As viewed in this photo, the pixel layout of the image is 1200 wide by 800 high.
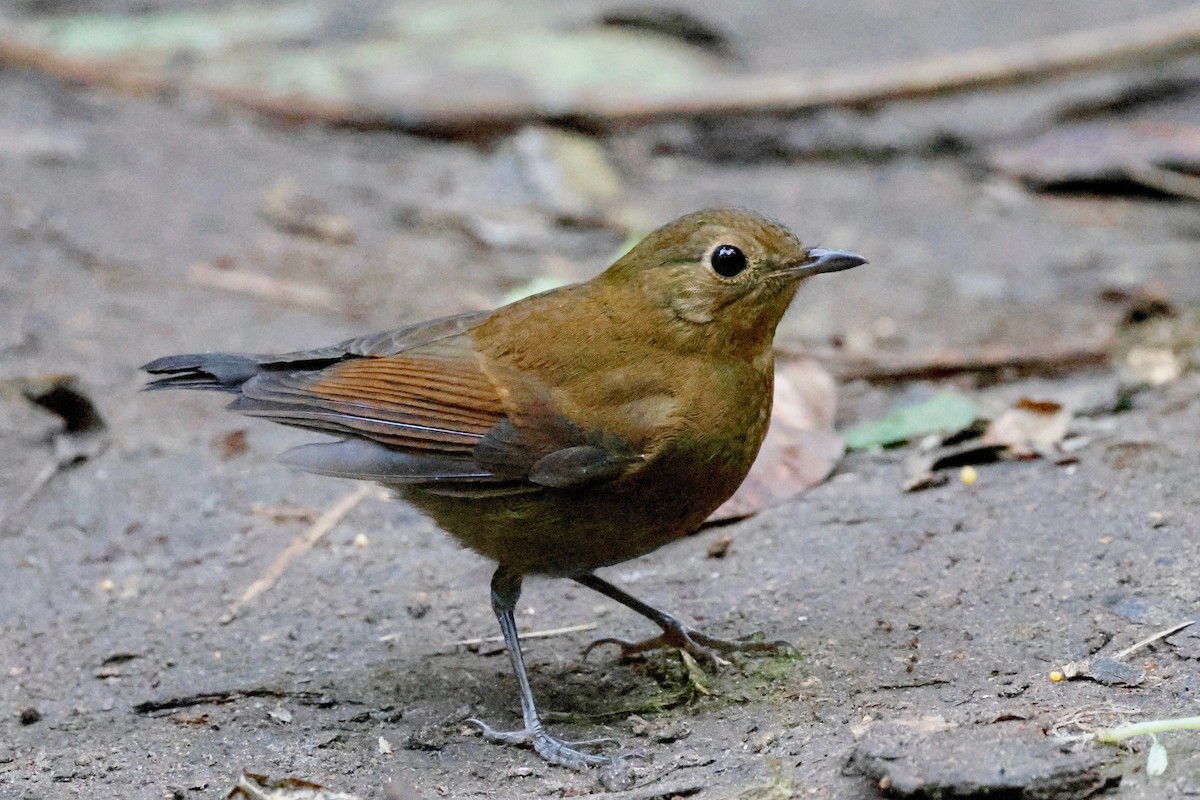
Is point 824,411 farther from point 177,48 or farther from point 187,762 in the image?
point 177,48

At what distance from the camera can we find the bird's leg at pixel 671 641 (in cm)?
380

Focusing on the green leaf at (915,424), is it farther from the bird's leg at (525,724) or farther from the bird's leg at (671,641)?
the bird's leg at (525,724)

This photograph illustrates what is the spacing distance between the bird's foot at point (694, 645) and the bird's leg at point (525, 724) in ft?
1.01

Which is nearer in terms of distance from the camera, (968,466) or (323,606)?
(323,606)

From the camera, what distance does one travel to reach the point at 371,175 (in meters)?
8.06

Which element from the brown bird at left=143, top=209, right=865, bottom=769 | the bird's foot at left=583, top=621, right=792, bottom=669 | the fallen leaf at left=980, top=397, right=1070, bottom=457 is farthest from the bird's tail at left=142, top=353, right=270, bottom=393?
the fallen leaf at left=980, top=397, right=1070, bottom=457

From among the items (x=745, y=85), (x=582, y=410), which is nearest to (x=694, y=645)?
(x=582, y=410)

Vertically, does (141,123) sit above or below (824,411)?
above

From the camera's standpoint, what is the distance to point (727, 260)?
368cm

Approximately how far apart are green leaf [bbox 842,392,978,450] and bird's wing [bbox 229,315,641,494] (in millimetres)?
1659

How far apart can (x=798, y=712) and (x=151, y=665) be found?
191 cm

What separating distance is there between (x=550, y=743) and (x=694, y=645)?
0.55m

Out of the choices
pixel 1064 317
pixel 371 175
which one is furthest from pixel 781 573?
pixel 371 175

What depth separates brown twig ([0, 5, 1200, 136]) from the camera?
7715mm
